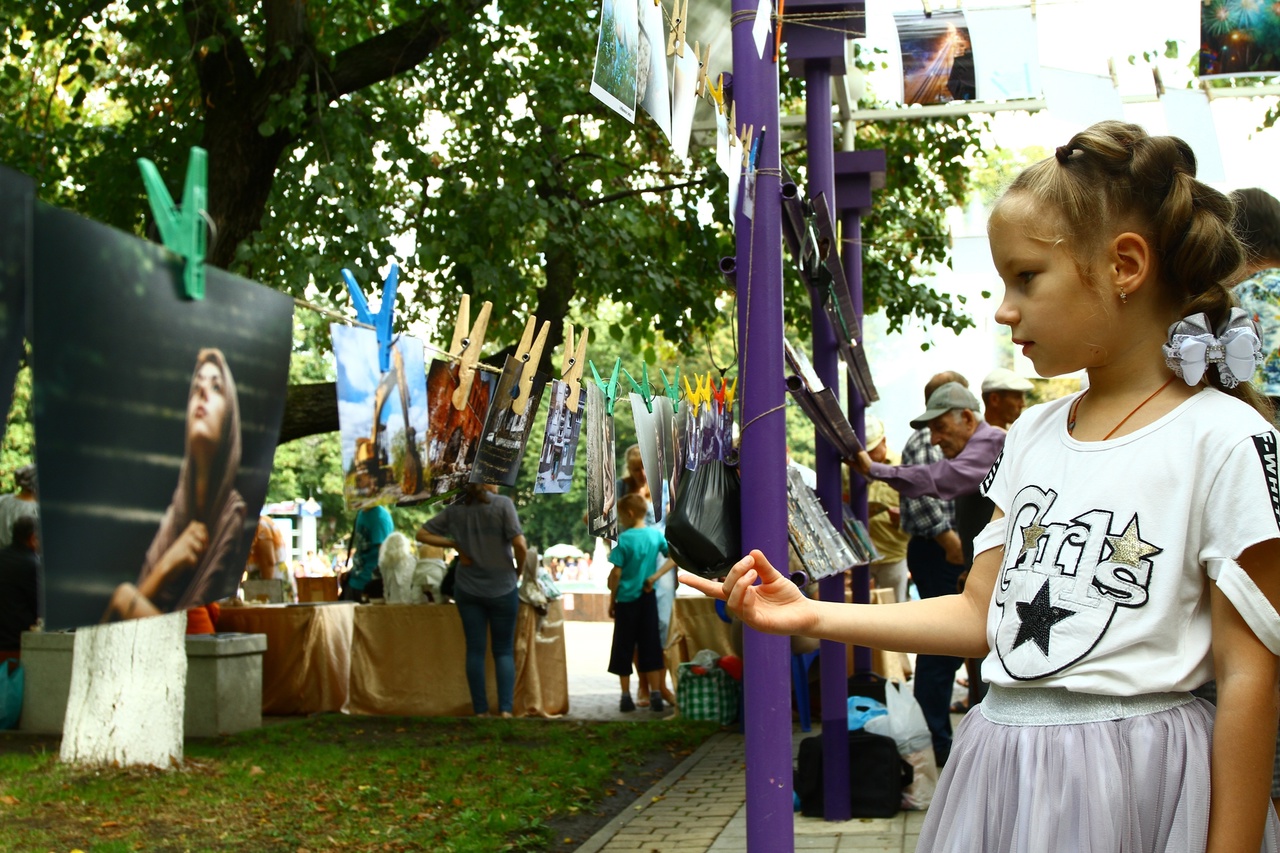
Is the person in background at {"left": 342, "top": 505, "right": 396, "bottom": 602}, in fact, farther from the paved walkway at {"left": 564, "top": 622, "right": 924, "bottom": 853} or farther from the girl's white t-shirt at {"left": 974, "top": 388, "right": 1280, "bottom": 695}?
the girl's white t-shirt at {"left": 974, "top": 388, "right": 1280, "bottom": 695}

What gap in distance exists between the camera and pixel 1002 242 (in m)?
1.91

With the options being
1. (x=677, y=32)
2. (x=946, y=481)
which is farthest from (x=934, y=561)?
(x=677, y=32)

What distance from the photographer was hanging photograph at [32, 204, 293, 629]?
1649mm

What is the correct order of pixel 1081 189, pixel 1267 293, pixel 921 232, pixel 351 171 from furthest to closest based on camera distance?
pixel 921 232
pixel 351 171
pixel 1267 293
pixel 1081 189

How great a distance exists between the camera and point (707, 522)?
380cm

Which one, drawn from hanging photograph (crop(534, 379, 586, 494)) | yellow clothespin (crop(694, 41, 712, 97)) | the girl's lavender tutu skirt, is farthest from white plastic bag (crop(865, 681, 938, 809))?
the girl's lavender tutu skirt

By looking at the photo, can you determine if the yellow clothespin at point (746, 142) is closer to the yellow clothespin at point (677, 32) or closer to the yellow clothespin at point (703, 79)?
the yellow clothespin at point (703, 79)

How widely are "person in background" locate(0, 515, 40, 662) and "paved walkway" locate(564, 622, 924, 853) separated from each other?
18.7 ft

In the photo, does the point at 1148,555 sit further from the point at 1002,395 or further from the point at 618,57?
the point at 1002,395

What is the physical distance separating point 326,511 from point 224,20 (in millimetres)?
37867

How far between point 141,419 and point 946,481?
4.80 metres

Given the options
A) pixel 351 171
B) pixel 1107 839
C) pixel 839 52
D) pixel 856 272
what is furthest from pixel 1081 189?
pixel 351 171

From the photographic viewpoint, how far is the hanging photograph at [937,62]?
8750 millimetres

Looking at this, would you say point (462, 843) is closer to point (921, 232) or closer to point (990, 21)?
point (990, 21)
